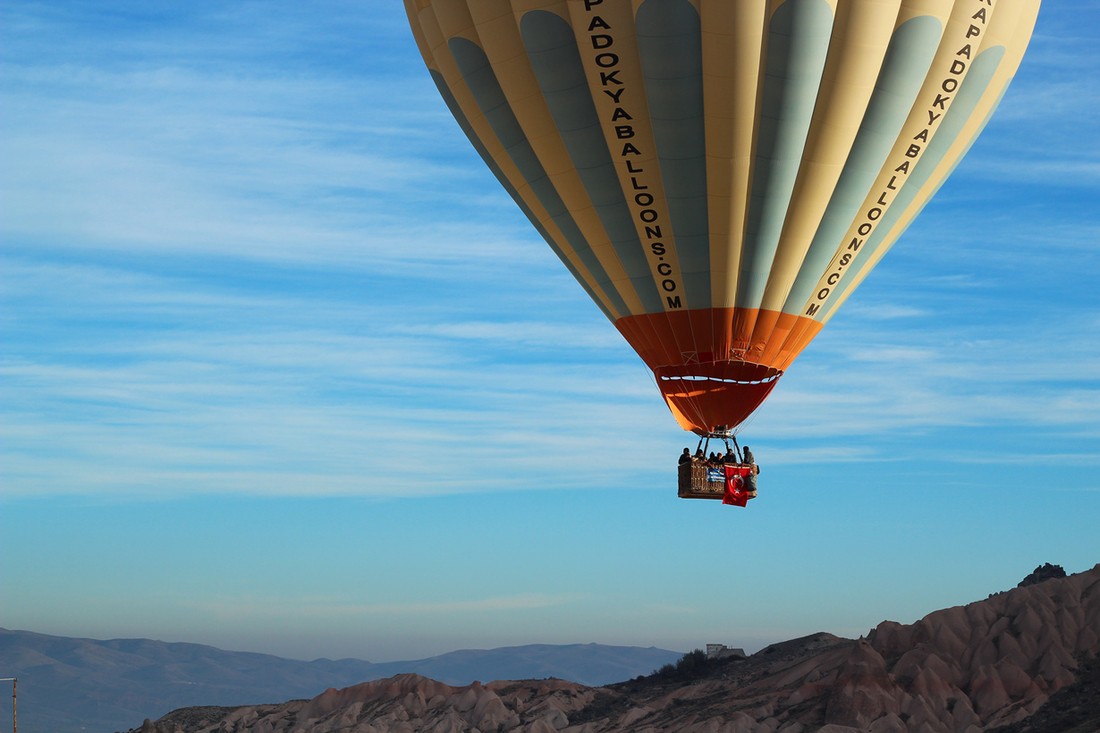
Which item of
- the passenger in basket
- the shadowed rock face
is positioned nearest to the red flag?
the passenger in basket

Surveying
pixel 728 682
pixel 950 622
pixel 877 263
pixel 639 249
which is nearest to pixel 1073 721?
pixel 950 622

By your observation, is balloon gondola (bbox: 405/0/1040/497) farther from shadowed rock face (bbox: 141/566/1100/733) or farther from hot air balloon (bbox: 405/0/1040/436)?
shadowed rock face (bbox: 141/566/1100/733)

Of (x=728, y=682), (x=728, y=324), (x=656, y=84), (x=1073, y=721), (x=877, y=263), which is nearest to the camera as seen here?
(x=656, y=84)

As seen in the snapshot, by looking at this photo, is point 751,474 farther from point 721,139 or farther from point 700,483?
point 721,139

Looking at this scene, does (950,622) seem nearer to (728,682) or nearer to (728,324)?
(728,682)

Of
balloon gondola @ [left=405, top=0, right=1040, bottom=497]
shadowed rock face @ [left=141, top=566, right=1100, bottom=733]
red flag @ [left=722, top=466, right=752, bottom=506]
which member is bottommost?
shadowed rock face @ [left=141, top=566, right=1100, bottom=733]

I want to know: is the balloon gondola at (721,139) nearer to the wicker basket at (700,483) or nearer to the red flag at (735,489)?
the wicker basket at (700,483)
